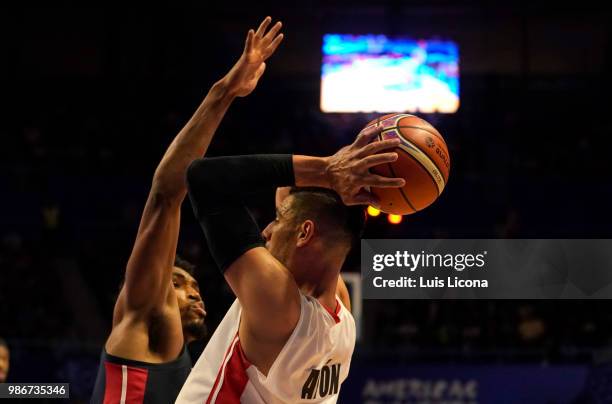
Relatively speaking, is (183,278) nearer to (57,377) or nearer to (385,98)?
(57,377)

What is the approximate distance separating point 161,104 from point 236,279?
1321 centimetres

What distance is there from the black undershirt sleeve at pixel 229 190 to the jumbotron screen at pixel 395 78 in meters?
12.8

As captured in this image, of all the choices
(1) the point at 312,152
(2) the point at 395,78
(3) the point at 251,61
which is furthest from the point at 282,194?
(2) the point at 395,78

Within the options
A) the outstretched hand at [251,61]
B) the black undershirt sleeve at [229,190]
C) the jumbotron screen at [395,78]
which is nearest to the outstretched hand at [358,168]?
the black undershirt sleeve at [229,190]

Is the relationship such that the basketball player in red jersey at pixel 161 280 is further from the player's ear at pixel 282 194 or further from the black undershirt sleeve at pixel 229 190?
the black undershirt sleeve at pixel 229 190

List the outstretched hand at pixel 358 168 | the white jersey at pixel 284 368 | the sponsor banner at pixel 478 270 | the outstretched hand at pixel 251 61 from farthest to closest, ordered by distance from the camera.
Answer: the sponsor banner at pixel 478 270 → the outstretched hand at pixel 251 61 → the white jersey at pixel 284 368 → the outstretched hand at pixel 358 168

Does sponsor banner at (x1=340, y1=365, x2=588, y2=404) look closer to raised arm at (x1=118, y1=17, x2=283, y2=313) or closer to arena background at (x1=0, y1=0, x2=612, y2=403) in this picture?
arena background at (x1=0, y1=0, x2=612, y2=403)

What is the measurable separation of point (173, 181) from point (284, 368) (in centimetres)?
93

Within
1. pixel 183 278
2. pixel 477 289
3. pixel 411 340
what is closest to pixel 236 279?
pixel 183 278

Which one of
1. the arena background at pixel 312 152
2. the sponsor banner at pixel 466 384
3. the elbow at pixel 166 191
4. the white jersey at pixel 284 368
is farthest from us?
the arena background at pixel 312 152

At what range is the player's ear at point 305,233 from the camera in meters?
2.53

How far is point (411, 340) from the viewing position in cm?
1044

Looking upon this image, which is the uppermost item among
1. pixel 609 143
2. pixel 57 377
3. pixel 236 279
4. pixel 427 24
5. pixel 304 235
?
pixel 427 24

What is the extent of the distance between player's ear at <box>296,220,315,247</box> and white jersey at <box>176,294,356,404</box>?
167 millimetres
